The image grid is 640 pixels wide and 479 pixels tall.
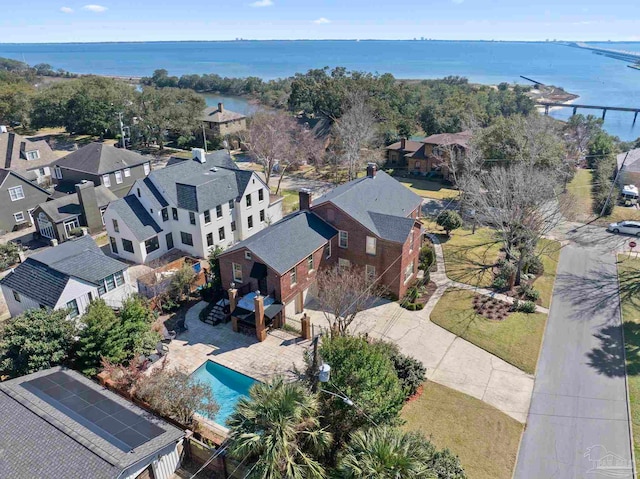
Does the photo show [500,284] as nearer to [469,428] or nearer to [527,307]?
[527,307]

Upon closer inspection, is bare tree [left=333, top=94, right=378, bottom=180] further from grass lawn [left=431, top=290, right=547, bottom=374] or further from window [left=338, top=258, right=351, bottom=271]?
grass lawn [left=431, top=290, right=547, bottom=374]

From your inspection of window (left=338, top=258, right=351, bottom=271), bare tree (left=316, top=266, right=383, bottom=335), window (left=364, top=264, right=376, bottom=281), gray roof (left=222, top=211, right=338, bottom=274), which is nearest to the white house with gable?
gray roof (left=222, top=211, right=338, bottom=274)

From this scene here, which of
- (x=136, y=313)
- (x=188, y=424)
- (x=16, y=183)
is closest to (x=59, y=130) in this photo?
(x=16, y=183)

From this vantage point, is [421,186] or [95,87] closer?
[421,186]

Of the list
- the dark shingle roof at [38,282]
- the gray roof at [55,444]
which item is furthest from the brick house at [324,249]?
the gray roof at [55,444]

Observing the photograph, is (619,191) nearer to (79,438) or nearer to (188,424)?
(188,424)

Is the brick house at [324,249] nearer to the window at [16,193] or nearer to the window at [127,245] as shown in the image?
the window at [127,245]
